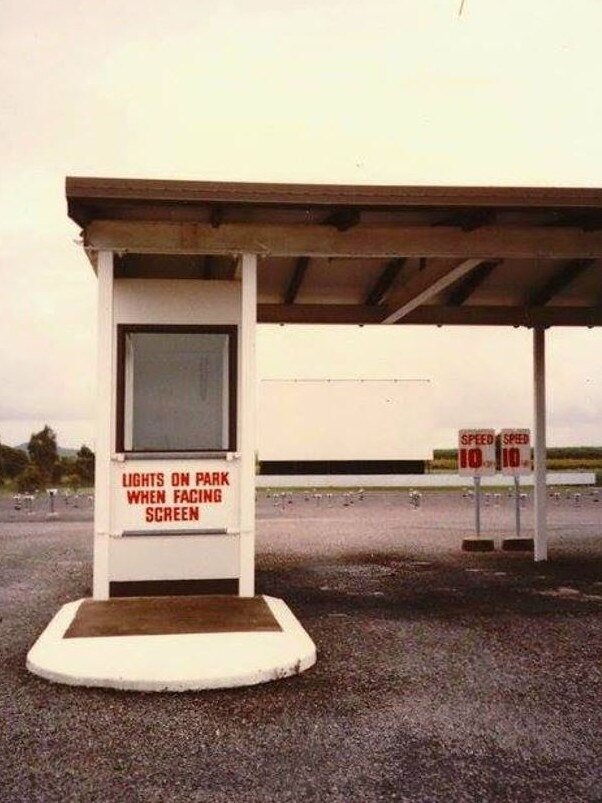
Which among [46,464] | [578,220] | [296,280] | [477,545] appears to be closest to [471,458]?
[477,545]

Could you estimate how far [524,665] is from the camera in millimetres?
6309

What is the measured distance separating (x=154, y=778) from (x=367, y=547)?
1086 centimetres

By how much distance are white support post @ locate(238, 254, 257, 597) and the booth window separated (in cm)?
30

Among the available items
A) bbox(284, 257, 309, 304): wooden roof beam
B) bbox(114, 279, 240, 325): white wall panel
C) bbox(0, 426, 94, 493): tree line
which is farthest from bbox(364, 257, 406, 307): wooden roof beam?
bbox(0, 426, 94, 493): tree line

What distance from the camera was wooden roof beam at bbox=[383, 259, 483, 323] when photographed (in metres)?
8.88

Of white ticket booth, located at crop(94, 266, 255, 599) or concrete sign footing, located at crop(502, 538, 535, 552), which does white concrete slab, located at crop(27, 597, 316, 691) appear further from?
concrete sign footing, located at crop(502, 538, 535, 552)

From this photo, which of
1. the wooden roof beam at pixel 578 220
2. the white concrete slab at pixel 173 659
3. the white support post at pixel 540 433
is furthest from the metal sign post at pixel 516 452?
the white concrete slab at pixel 173 659

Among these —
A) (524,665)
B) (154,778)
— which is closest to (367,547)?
(524,665)

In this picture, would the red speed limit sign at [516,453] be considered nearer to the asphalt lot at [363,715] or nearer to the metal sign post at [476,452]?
the metal sign post at [476,452]

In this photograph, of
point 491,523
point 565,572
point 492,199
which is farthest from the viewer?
point 491,523

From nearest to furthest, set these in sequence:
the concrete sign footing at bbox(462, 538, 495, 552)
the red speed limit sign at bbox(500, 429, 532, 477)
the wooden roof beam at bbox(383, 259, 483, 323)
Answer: the wooden roof beam at bbox(383, 259, 483, 323)
the concrete sign footing at bbox(462, 538, 495, 552)
the red speed limit sign at bbox(500, 429, 532, 477)

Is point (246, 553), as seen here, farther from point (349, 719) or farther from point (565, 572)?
point (565, 572)

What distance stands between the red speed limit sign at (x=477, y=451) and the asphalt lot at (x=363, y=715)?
4.76 metres

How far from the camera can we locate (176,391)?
9750mm
